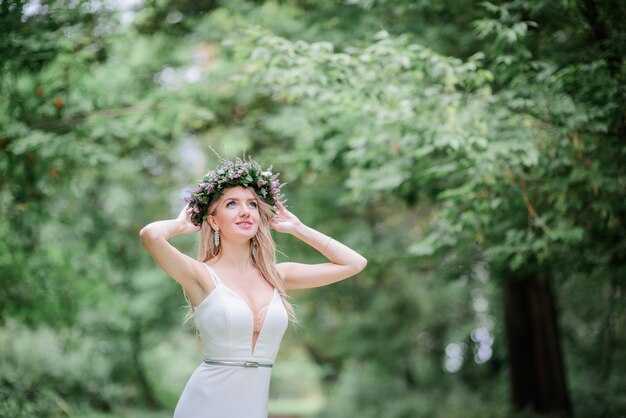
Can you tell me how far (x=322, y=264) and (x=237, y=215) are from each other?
621mm

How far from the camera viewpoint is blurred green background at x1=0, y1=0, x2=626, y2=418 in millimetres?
6820

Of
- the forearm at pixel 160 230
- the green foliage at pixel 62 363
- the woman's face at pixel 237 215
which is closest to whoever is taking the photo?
the forearm at pixel 160 230

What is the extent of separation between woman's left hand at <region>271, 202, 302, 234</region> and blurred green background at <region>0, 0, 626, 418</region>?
6.93 feet

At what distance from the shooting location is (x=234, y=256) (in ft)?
14.3

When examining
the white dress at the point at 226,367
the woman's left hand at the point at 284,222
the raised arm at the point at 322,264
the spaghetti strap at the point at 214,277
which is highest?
the woman's left hand at the point at 284,222

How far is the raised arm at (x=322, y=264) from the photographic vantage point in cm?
448

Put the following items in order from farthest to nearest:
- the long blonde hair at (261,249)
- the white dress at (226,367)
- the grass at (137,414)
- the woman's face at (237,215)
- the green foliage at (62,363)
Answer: the grass at (137,414)
the green foliage at (62,363)
the long blonde hair at (261,249)
the woman's face at (237,215)
the white dress at (226,367)

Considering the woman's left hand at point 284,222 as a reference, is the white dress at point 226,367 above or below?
below

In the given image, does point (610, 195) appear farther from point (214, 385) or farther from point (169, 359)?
point (169, 359)

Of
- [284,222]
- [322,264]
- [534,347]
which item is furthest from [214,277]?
[534,347]

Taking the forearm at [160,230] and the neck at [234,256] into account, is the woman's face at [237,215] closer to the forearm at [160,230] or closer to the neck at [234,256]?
the neck at [234,256]

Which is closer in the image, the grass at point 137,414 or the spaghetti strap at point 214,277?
the spaghetti strap at point 214,277

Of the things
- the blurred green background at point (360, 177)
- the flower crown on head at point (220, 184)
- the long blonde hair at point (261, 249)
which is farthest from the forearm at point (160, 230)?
the blurred green background at point (360, 177)

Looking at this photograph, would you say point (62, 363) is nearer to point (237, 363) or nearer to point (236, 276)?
point (236, 276)
